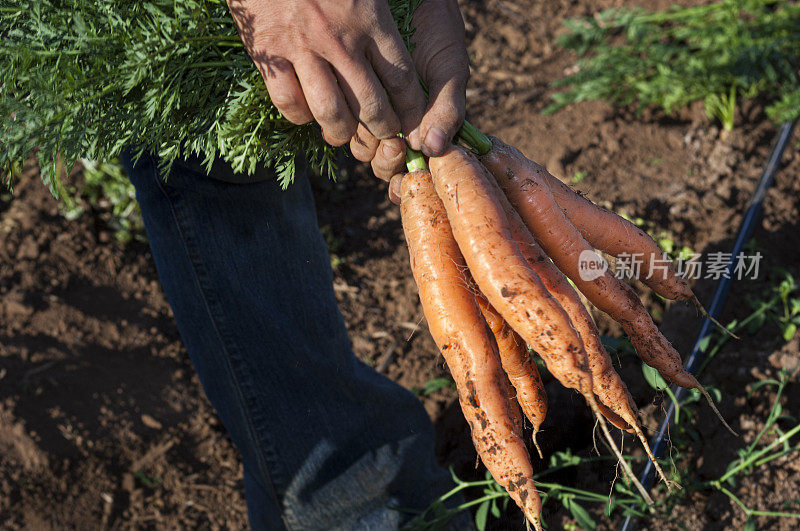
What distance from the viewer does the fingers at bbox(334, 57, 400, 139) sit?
1.35 metres

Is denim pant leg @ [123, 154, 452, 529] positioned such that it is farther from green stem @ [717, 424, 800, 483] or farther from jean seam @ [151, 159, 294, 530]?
green stem @ [717, 424, 800, 483]

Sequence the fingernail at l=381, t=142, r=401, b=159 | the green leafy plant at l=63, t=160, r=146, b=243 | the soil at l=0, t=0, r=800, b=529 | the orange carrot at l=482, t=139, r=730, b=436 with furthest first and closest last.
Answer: the green leafy plant at l=63, t=160, r=146, b=243
the soil at l=0, t=0, r=800, b=529
the orange carrot at l=482, t=139, r=730, b=436
the fingernail at l=381, t=142, r=401, b=159

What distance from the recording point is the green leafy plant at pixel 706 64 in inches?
132

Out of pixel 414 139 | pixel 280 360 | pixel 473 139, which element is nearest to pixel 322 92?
pixel 414 139

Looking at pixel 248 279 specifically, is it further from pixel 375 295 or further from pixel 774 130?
pixel 774 130

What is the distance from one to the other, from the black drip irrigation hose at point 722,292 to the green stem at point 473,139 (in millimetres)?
981

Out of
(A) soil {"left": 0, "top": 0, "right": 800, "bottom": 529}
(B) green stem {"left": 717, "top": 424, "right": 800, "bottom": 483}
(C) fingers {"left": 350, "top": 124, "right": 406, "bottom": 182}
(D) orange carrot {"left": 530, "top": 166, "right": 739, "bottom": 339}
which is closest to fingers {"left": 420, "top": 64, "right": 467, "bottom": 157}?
(C) fingers {"left": 350, "top": 124, "right": 406, "bottom": 182}

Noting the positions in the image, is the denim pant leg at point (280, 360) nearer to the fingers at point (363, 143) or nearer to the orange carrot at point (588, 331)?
the fingers at point (363, 143)

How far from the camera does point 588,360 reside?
1604 mm

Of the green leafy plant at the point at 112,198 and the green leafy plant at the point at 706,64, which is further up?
the green leafy plant at the point at 112,198

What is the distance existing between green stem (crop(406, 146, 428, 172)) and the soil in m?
1.00

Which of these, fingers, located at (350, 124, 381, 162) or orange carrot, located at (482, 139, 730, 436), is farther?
orange carrot, located at (482, 139, 730, 436)

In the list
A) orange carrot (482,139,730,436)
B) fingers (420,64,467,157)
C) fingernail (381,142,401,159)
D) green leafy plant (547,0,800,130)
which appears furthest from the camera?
green leafy plant (547,0,800,130)

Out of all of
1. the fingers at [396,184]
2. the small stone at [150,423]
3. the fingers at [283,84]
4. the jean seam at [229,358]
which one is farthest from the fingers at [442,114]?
the small stone at [150,423]
